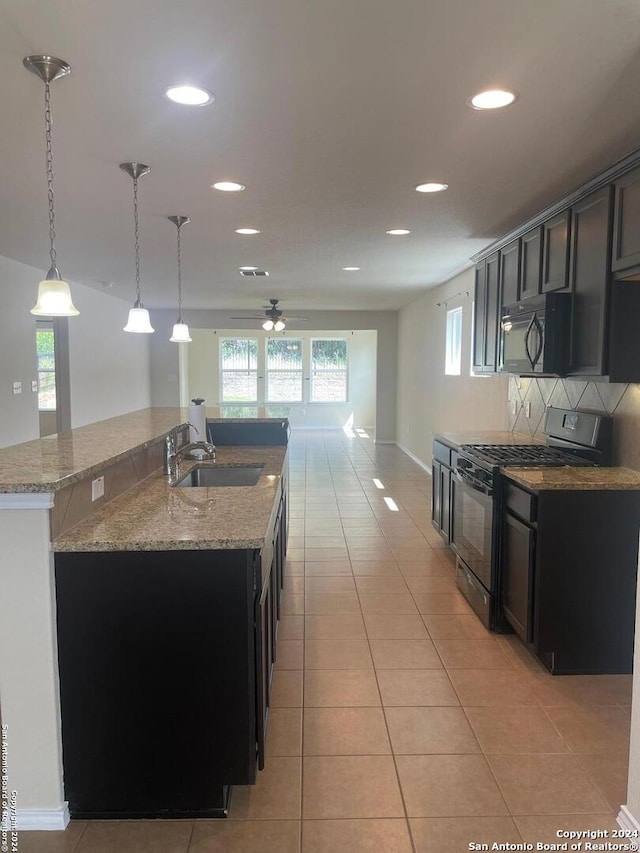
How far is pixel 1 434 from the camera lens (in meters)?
5.28

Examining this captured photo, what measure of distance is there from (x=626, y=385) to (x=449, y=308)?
3950 millimetres

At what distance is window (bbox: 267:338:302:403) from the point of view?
12922 mm

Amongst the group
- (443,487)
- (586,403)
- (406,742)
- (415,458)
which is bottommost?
(406,742)

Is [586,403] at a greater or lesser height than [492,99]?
lesser

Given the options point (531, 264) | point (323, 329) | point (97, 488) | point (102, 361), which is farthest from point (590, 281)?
point (323, 329)

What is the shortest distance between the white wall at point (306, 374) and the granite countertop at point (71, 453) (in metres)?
8.96

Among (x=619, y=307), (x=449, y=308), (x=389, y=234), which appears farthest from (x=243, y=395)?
(x=619, y=307)

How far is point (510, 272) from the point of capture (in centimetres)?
404

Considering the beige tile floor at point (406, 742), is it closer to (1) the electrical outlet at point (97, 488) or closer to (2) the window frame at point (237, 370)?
(1) the electrical outlet at point (97, 488)

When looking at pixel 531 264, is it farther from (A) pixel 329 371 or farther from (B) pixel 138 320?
(A) pixel 329 371

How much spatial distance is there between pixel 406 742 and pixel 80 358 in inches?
248

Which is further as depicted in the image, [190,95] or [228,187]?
[228,187]

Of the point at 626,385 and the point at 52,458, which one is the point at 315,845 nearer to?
the point at 52,458

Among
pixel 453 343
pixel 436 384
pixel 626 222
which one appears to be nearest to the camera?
pixel 626 222
